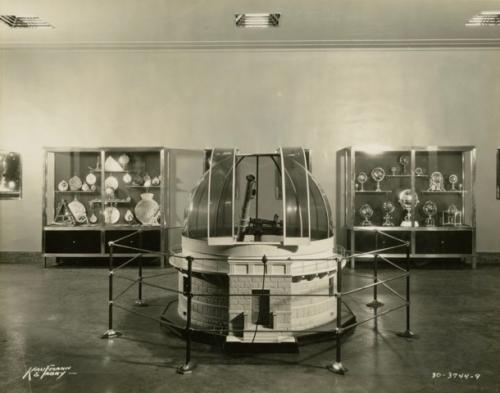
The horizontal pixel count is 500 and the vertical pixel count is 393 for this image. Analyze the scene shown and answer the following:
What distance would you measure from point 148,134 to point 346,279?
17.6 feet

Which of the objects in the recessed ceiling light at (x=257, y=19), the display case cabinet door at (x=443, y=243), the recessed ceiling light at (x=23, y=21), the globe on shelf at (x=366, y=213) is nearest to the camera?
the recessed ceiling light at (x=257, y=19)

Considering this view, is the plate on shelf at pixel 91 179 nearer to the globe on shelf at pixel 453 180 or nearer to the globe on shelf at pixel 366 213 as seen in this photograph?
the globe on shelf at pixel 366 213

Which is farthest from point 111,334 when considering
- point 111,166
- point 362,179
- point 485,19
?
point 485,19

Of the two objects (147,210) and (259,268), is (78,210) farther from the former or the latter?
(259,268)

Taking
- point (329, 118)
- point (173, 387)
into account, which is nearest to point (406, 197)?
point (329, 118)

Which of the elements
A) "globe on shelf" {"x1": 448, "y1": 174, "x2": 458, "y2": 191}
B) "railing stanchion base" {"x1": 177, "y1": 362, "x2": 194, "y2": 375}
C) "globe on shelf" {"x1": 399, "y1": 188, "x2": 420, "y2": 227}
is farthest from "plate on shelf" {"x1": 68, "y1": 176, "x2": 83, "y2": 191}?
"globe on shelf" {"x1": 448, "y1": 174, "x2": 458, "y2": 191}

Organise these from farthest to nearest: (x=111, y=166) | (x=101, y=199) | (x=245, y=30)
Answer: (x=111, y=166), (x=101, y=199), (x=245, y=30)

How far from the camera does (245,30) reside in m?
9.31

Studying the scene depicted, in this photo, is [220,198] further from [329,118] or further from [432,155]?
[432,155]

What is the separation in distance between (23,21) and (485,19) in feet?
29.6

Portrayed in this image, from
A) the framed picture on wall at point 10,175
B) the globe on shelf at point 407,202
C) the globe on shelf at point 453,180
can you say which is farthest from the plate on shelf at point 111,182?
the globe on shelf at point 453,180

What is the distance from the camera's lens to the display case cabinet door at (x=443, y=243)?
952 centimetres

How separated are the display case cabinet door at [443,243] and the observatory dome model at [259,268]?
363cm

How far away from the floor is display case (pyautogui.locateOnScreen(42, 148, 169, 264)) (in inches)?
91.2
